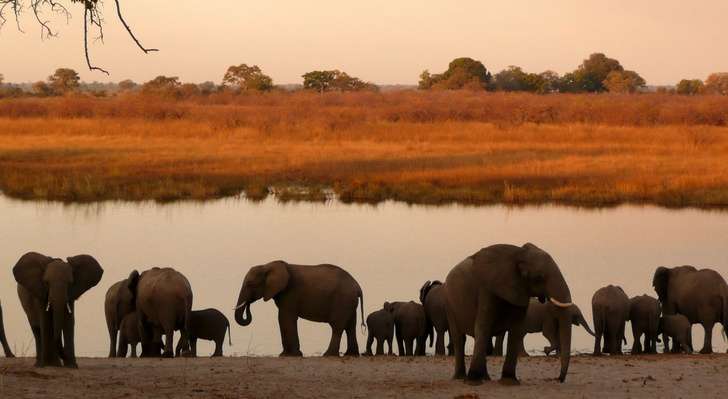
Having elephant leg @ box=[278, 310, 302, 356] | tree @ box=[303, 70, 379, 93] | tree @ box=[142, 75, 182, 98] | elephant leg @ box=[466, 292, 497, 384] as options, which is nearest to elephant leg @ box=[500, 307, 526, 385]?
elephant leg @ box=[466, 292, 497, 384]

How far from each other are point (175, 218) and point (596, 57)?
8435 cm

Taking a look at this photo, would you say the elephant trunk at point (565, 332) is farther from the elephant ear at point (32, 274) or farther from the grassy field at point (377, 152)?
the grassy field at point (377, 152)

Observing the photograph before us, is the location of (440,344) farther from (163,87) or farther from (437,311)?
(163,87)

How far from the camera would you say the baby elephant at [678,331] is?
13.5m

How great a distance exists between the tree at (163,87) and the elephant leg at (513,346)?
2594 inches

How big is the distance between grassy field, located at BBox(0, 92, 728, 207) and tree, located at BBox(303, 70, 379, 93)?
35833 mm

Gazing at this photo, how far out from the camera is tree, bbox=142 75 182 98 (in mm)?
76188

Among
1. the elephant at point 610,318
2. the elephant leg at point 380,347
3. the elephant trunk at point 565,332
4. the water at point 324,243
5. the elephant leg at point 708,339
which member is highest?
the elephant trunk at point 565,332

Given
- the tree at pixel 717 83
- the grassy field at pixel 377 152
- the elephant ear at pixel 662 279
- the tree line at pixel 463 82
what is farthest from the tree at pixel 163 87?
the elephant ear at pixel 662 279

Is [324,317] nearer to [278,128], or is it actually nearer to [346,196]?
[346,196]

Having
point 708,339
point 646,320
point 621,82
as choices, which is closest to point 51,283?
point 646,320

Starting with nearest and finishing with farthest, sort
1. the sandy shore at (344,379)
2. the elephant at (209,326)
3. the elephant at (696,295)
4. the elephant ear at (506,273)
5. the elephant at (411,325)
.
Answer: the sandy shore at (344,379), the elephant ear at (506,273), the elephant at (209,326), the elephant at (411,325), the elephant at (696,295)

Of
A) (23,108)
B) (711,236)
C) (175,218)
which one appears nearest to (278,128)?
(23,108)

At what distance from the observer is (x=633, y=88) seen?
9788 cm
